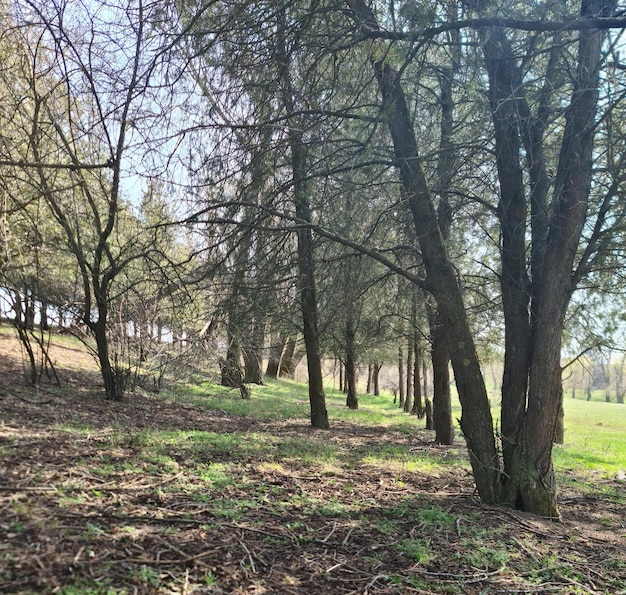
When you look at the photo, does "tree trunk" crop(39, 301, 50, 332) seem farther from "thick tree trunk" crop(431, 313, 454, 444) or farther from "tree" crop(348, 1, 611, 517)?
"thick tree trunk" crop(431, 313, 454, 444)

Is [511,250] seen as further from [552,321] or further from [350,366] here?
[350,366]

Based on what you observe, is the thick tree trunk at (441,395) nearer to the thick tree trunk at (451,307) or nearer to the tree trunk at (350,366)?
the tree trunk at (350,366)

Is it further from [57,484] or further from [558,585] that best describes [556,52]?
[57,484]

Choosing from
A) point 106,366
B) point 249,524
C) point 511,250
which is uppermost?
point 511,250

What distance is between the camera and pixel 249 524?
350cm

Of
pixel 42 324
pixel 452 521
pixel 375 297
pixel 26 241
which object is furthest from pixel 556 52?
pixel 26 241

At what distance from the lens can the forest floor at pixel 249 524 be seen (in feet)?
8.50

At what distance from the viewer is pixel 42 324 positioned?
7730 mm

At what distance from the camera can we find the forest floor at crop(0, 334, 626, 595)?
8.50ft

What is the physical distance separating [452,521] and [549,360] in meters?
1.86

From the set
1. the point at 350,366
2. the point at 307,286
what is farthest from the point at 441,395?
the point at 350,366

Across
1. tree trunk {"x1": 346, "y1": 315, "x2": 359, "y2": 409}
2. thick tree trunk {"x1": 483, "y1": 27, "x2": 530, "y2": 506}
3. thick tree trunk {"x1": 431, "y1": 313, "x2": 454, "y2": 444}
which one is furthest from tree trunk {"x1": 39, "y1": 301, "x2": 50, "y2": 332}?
thick tree trunk {"x1": 431, "y1": 313, "x2": 454, "y2": 444}

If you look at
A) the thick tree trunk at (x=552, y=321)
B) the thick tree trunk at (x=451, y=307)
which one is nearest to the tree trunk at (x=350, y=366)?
the thick tree trunk at (x=451, y=307)

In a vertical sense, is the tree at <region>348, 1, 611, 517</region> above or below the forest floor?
above
